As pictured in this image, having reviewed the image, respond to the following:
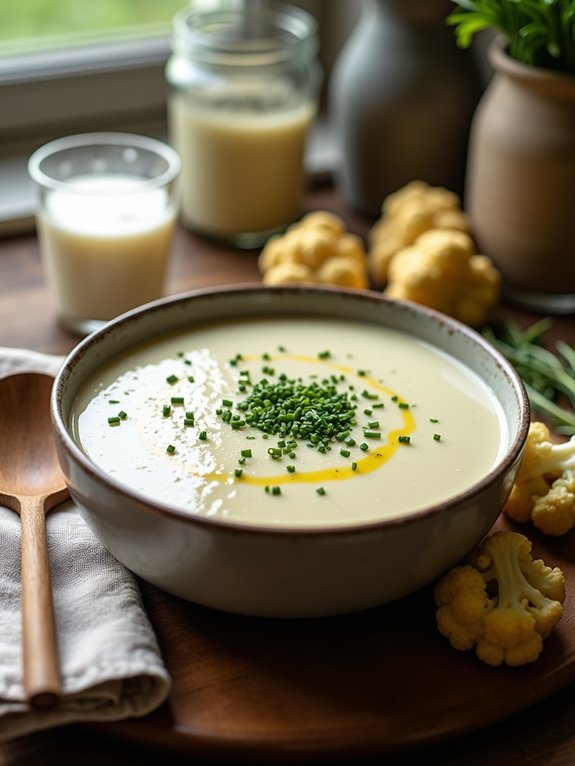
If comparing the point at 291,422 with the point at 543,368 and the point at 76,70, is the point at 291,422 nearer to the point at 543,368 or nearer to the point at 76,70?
the point at 543,368

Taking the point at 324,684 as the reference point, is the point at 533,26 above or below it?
above

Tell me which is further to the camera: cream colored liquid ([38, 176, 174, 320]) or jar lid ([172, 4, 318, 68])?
jar lid ([172, 4, 318, 68])

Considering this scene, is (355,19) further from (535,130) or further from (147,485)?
(147,485)

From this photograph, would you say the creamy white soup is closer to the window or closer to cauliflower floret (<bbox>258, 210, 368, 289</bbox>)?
cauliflower floret (<bbox>258, 210, 368, 289</bbox>)

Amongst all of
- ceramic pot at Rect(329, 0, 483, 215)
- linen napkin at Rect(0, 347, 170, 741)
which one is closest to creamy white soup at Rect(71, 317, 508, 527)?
linen napkin at Rect(0, 347, 170, 741)

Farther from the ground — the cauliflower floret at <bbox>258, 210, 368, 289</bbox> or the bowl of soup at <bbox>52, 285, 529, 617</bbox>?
the bowl of soup at <bbox>52, 285, 529, 617</bbox>

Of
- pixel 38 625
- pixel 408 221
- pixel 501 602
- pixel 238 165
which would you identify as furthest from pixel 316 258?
pixel 38 625
